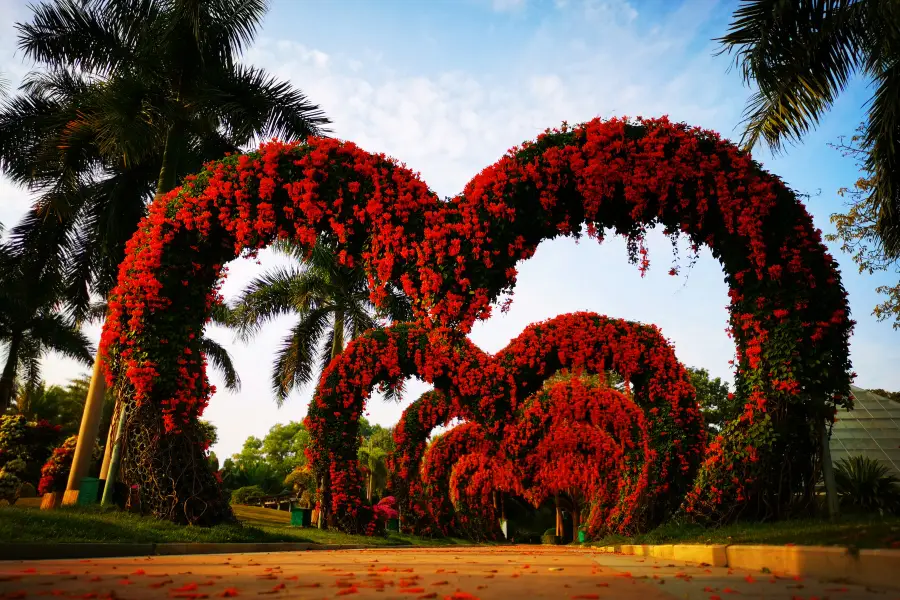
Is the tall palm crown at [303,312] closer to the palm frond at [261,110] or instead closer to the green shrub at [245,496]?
the palm frond at [261,110]

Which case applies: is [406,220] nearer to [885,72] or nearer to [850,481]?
Answer: [885,72]

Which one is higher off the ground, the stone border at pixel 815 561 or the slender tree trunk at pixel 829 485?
the slender tree trunk at pixel 829 485

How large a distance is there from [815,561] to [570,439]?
16081 mm

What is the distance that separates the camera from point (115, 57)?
1417 cm

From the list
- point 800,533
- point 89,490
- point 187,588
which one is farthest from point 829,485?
point 89,490

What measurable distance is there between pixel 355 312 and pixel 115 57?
11.4 meters

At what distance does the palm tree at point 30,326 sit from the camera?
54.2 feet

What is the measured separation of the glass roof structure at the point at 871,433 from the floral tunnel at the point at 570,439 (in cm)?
1238

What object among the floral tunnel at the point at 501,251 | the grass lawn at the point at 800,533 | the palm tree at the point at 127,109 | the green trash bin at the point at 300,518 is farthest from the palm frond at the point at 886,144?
the green trash bin at the point at 300,518

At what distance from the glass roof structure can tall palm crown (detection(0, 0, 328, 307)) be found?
25744mm

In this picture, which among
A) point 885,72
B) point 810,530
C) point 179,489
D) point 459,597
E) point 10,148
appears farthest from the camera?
point 10,148

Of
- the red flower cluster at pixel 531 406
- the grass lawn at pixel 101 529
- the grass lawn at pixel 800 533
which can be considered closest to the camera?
the grass lawn at pixel 800 533

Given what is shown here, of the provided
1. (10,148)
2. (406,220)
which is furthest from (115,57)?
(406,220)

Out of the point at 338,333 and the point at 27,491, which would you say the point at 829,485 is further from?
the point at 27,491
